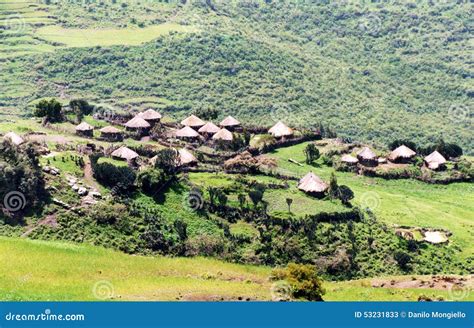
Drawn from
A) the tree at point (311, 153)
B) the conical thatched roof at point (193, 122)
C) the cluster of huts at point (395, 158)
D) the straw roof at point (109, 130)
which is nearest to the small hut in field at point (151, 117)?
the conical thatched roof at point (193, 122)

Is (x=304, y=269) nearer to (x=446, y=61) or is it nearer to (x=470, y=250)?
(x=470, y=250)

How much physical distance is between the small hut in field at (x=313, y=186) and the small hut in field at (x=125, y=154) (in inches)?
720

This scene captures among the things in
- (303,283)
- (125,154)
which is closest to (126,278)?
(303,283)

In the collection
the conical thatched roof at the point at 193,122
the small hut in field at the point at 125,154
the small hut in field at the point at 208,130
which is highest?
the small hut in field at the point at 125,154

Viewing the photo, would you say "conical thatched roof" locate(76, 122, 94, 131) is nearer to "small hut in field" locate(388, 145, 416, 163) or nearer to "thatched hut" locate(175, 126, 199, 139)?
"thatched hut" locate(175, 126, 199, 139)

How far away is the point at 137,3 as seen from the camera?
186 meters

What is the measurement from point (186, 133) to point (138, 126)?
6.34 meters

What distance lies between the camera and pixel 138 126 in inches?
3371

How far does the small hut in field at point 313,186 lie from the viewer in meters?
69.1

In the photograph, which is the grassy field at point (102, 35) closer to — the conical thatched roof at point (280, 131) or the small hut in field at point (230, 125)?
the small hut in field at point (230, 125)

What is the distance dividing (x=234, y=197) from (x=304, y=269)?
20.4m

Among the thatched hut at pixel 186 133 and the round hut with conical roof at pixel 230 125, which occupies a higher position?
the thatched hut at pixel 186 133

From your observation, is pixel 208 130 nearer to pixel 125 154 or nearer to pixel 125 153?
pixel 125 153

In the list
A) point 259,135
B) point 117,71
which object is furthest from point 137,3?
point 259,135
